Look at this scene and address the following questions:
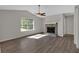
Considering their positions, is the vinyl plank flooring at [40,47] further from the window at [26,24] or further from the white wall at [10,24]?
the window at [26,24]

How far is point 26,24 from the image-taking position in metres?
7.00

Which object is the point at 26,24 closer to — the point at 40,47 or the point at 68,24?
the point at 68,24

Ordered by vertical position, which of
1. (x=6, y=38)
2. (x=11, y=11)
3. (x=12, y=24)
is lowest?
(x=6, y=38)

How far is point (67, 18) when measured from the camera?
26.1 feet

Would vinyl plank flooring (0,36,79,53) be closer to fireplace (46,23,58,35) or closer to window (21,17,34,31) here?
window (21,17,34,31)

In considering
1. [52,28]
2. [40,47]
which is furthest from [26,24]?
[40,47]

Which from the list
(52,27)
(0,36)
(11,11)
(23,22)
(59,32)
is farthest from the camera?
(52,27)

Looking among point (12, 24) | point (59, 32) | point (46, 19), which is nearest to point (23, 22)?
point (12, 24)

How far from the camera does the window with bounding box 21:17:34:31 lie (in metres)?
6.53

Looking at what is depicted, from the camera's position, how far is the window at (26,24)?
6.53 metres

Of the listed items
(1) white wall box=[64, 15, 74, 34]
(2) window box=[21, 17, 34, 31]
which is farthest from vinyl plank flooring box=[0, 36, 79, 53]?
(1) white wall box=[64, 15, 74, 34]
